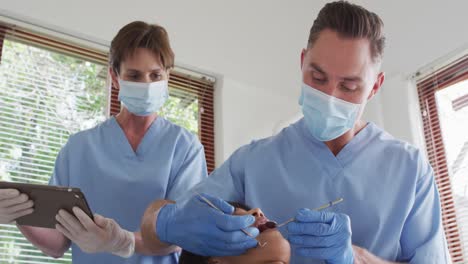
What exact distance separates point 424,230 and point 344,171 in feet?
0.86

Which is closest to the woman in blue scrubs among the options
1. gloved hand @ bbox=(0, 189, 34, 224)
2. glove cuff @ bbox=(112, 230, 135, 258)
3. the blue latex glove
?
glove cuff @ bbox=(112, 230, 135, 258)

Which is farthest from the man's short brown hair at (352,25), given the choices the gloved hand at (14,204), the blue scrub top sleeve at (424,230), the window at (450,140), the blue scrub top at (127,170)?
the window at (450,140)

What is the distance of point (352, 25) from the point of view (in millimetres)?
1502

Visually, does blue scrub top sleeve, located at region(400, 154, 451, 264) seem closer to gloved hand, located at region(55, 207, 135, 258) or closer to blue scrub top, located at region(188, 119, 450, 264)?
blue scrub top, located at region(188, 119, 450, 264)

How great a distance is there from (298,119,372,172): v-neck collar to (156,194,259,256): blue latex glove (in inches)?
14.5

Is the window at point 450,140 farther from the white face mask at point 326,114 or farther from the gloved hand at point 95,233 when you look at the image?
the gloved hand at point 95,233

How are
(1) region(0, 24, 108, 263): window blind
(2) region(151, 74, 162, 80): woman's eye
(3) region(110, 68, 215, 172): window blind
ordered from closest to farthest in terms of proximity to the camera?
(2) region(151, 74, 162, 80): woman's eye
(1) region(0, 24, 108, 263): window blind
(3) region(110, 68, 215, 172): window blind

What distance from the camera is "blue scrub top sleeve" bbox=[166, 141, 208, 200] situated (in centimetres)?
179

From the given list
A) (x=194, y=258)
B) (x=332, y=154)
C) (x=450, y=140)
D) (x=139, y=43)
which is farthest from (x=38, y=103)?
(x=450, y=140)

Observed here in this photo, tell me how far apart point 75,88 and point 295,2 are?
4.32 ft

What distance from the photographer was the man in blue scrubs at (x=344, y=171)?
146 cm

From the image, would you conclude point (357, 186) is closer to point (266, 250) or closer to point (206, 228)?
point (266, 250)

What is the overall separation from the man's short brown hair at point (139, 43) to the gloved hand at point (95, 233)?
2.09ft

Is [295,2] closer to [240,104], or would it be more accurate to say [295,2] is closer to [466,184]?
[240,104]
